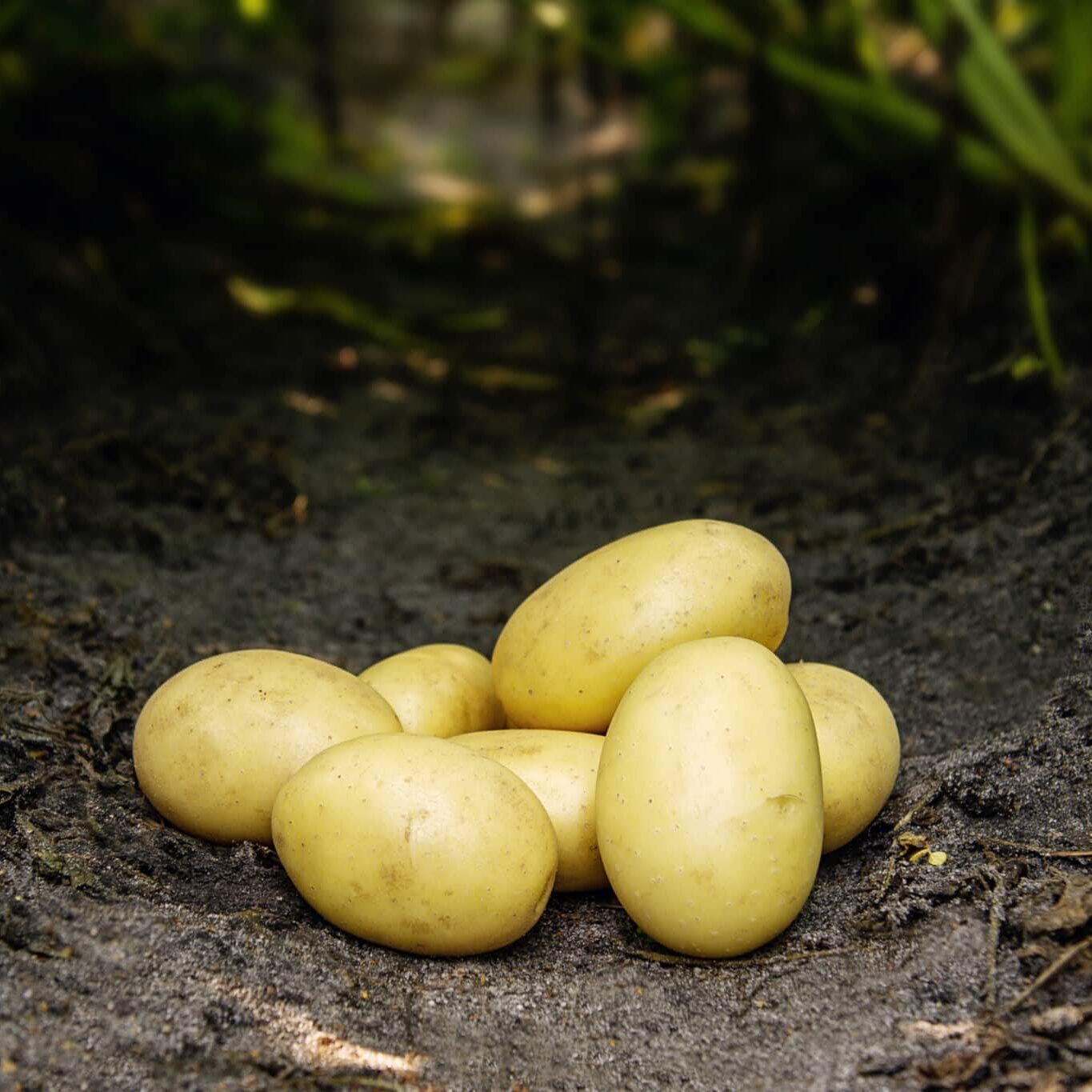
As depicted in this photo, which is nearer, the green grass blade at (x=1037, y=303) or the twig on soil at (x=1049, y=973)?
the twig on soil at (x=1049, y=973)

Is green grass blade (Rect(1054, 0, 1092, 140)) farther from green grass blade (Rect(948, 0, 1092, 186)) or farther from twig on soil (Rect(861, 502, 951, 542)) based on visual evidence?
twig on soil (Rect(861, 502, 951, 542))

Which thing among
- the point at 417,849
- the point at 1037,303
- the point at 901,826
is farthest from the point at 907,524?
the point at 417,849

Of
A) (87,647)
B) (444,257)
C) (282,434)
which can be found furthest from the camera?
(444,257)

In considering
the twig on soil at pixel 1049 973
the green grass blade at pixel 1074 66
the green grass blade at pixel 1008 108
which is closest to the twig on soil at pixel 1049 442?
the green grass blade at pixel 1008 108

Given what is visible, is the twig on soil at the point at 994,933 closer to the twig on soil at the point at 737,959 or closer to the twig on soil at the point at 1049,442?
the twig on soil at the point at 737,959

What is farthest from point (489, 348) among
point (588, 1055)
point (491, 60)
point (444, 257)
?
point (588, 1055)

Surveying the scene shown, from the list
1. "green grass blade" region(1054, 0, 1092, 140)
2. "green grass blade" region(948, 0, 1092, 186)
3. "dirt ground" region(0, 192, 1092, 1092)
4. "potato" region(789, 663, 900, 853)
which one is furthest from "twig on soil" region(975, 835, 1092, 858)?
"green grass blade" region(1054, 0, 1092, 140)

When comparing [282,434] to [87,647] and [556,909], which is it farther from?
[556,909]
